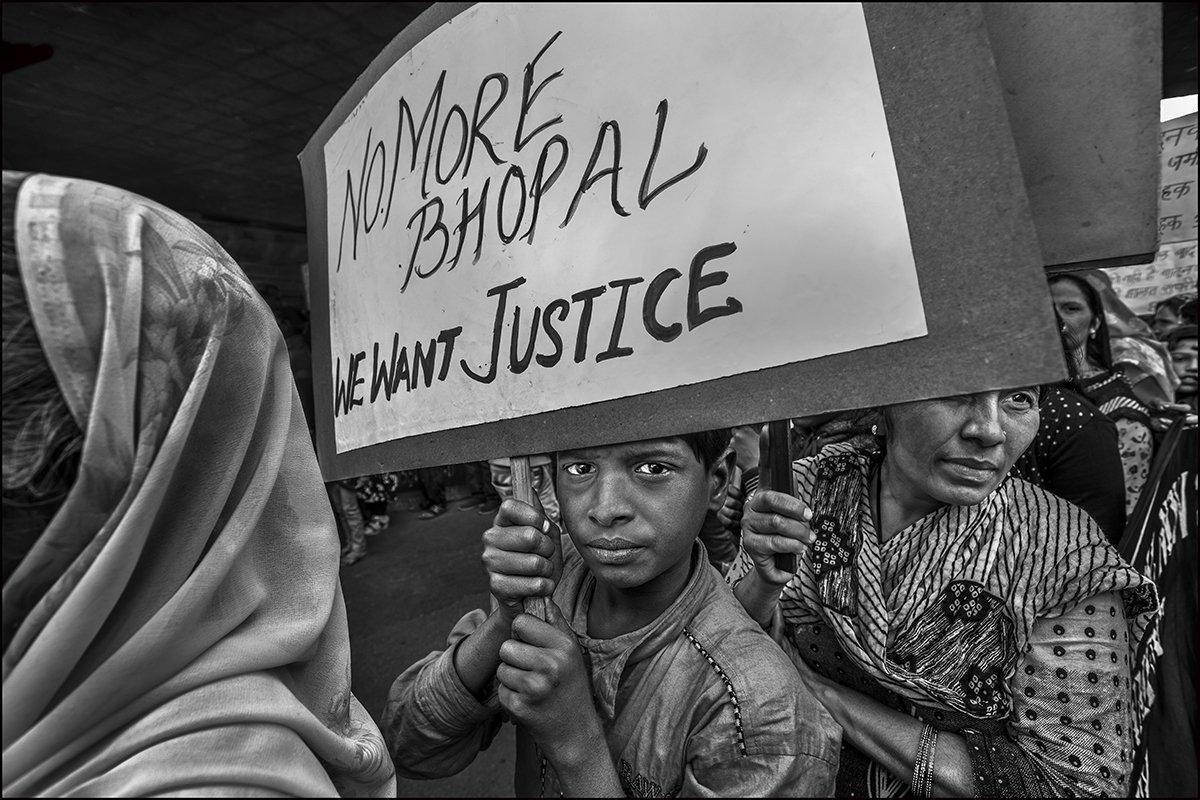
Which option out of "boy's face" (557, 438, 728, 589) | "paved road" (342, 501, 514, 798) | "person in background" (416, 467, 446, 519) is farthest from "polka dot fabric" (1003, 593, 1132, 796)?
"person in background" (416, 467, 446, 519)

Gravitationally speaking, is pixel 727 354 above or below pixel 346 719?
above

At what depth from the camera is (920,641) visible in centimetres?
112

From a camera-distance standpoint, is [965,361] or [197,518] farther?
Answer: [197,518]

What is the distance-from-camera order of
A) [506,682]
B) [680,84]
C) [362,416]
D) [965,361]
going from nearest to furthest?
[965,361] < [680,84] < [506,682] < [362,416]

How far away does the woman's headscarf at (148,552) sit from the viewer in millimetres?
612

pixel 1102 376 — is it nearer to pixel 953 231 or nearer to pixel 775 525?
pixel 775 525

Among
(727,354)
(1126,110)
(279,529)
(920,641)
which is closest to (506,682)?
(279,529)

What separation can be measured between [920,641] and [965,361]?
29.2 inches

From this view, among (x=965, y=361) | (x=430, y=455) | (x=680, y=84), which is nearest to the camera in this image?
(x=965, y=361)

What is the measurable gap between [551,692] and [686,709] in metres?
0.21

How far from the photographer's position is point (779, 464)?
0.91 m

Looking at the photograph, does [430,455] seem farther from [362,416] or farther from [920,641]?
[920,641]

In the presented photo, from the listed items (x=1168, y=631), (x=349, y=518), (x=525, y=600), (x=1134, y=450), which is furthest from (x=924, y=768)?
(x=349, y=518)

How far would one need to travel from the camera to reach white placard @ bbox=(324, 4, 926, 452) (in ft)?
2.00
